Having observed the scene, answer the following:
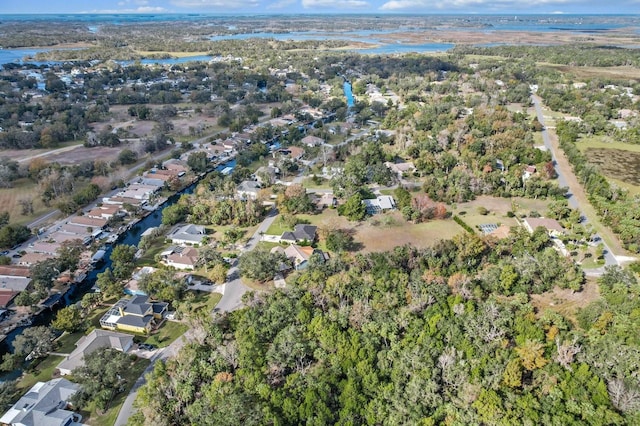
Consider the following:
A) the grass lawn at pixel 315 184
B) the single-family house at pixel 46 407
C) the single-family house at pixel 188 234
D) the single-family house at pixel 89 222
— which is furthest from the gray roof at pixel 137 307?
the grass lawn at pixel 315 184

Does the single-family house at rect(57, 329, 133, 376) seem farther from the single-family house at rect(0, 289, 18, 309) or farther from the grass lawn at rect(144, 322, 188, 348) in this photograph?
the single-family house at rect(0, 289, 18, 309)

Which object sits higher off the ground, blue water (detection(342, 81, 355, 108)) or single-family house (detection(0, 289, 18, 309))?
blue water (detection(342, 81, 355, 108))

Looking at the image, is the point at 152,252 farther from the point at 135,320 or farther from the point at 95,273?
the point at 135,320

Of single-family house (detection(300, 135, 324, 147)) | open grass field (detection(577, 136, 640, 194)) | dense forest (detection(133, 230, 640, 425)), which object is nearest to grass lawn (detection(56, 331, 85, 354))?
dense forest (detection(133, 230, 640, 425))

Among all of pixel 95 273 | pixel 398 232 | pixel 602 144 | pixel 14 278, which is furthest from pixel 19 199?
pixel 602 144

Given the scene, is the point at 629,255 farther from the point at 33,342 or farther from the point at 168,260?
the point at 33,342

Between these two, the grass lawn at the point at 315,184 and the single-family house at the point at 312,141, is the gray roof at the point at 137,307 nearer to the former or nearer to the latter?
the grass lawn at the point at 315,184
